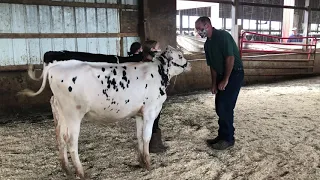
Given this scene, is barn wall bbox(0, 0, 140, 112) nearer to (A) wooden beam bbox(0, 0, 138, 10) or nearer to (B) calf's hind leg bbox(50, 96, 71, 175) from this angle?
(A) wooden beam bbox(0, 0, 138, 10)

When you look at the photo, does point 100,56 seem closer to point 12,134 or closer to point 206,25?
point 206,25

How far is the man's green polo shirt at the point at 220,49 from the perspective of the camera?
3420mm

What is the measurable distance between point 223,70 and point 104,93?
4.95 ft

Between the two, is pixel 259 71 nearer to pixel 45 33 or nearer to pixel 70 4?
pixel 70 4

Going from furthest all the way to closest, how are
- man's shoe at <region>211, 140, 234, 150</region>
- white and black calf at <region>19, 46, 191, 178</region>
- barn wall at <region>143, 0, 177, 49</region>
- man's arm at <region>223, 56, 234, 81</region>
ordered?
barn wall at <region>143, 0, 177, 49</region>, man's shoe at <region>211, 140, 234, 150</region>, man's arm at <region>223, 56, 234, 81</region>, white and black calf at <region>19, 46, 191, 178</region>

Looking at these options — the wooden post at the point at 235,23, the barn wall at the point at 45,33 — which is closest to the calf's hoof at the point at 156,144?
the barn wall at the point at 45,33

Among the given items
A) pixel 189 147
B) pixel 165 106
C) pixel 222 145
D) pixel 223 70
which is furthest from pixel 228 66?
pixel 165 106

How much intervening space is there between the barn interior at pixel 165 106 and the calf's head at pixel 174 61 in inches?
39.1

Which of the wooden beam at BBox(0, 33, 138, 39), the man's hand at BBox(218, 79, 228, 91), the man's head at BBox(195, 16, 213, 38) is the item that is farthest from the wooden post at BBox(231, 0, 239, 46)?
the man's hand at BBox(218, 79, 228, 91)

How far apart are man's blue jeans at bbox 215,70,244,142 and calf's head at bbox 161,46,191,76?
0.60 m

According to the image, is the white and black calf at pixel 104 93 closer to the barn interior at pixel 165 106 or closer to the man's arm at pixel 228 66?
the barn interior at pixel 165 106

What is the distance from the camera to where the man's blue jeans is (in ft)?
11.7

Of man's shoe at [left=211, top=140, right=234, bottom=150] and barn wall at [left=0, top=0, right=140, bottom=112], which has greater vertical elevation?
barn wall at [left=0, top=0, right=140, bottom=112]

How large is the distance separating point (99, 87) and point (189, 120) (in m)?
2.55
